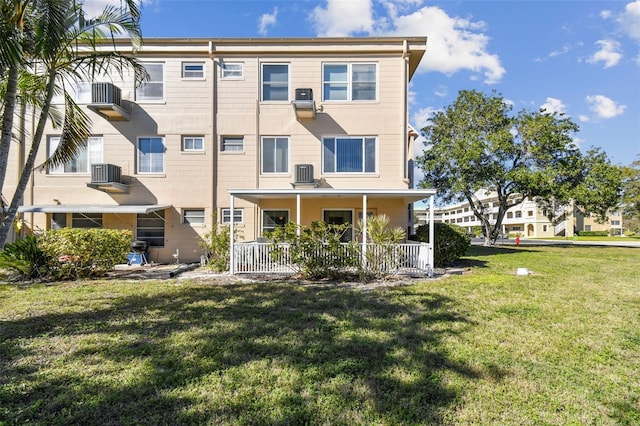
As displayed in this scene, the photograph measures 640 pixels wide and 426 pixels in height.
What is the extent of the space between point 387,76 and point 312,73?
3251 millimetres

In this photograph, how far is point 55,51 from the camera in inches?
212

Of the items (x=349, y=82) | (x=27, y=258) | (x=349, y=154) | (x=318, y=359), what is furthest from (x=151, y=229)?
(x=318, y=359)

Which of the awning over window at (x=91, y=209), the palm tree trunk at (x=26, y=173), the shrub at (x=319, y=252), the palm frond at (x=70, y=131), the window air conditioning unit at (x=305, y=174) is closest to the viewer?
the palm tree trunk at (x=26, y=173)

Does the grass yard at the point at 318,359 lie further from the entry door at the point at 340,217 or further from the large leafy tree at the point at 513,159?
the large leafy tree at the point at 513,159

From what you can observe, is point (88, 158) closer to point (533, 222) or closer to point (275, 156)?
point (275, 156)

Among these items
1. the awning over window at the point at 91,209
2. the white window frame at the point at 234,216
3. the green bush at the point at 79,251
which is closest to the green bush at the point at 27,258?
the green bush at the point at 79,251

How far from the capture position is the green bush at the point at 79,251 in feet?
31.1

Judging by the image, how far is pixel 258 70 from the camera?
45.6 feet

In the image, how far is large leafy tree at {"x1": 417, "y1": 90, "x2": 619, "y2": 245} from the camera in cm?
1955

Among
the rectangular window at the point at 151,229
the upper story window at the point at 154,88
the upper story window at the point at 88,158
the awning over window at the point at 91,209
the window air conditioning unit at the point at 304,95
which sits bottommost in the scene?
the rectangular window at the point at 151,229

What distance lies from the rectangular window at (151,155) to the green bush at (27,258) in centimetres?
520

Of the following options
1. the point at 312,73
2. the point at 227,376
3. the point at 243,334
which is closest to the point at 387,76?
the point at 312,73

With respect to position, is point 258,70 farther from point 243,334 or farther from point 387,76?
point 243,334

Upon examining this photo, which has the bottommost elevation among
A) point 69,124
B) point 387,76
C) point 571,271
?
point 571,271
